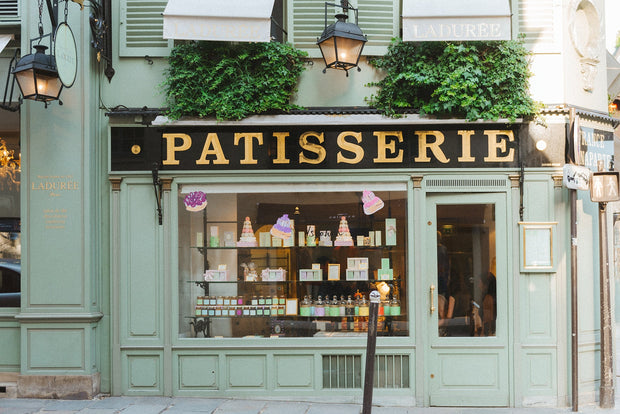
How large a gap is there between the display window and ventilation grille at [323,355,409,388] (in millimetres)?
330

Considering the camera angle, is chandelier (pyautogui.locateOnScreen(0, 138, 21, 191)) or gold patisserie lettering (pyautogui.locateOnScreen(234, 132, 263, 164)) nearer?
gold patisserie lettering (pyautogui.locateOnScreen(234, 132, 263, 164))

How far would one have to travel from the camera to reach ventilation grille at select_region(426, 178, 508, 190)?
7430mm

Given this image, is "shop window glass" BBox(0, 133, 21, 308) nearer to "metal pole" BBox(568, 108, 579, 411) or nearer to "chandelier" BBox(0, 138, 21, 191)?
"chandelier" BBox(0, 138, 21, 191)

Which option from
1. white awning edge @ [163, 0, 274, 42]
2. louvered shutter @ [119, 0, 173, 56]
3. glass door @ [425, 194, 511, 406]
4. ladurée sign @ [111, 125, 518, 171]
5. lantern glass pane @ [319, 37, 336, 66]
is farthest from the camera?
louvered shutter @ [119, 0, 173, 56]

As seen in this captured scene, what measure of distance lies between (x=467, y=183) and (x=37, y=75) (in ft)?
17.5

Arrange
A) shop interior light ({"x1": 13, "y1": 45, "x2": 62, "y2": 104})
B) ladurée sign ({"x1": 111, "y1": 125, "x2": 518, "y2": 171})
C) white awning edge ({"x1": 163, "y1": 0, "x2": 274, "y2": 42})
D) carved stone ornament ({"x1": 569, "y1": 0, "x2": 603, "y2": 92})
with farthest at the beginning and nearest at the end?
carved stone ornament ({"x1": 569, "y1": 0, "x2": 603, "y2": 92}) < ladurée sign ({"x1": 111, "y1": 125, "x2": 518, "y2": 171}) < white awning edge ({"x1": 163, "y1": 0, "x2": 274, "y2": 42}) < shop interior light ({"x1": 13, "y1": 45, "x2": 62, "y2": 104})

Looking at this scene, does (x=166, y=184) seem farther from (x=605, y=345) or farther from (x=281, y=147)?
(x=605, y=345)

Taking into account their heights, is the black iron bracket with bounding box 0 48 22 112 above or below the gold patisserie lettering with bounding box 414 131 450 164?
above

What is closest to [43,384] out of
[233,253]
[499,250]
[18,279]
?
[18,279]

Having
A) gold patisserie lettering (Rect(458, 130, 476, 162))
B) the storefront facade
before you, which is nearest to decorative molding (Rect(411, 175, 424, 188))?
the storefront facade

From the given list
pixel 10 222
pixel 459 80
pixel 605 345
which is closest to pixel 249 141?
pixel 459 80

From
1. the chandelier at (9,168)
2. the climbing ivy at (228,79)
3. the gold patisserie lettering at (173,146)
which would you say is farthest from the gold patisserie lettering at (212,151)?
the chandelier at (9,168)

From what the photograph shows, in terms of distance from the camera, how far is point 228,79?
7348 millimetres

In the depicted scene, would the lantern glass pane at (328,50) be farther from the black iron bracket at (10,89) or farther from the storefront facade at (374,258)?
the black iron bracket at (10,89)
